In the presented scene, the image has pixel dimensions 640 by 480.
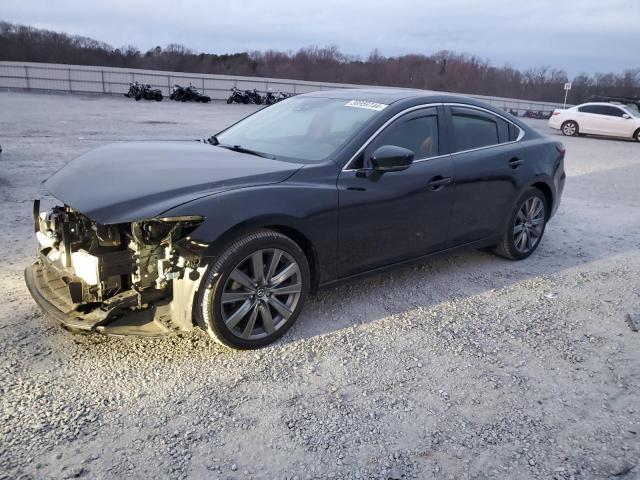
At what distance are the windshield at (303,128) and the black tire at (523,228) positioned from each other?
1991 mm

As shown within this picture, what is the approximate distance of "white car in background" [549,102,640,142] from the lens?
2108cm

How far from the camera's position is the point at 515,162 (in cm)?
509

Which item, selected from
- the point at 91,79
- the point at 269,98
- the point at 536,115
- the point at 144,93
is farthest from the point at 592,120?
the point at 91,79

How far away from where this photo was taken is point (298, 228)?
3.48 metres

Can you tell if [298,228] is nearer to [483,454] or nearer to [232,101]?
[483,454]

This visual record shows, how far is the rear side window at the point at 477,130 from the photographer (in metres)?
4.66

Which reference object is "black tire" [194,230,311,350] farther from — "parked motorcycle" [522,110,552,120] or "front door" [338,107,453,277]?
"parked motorcycle" [522,110,552,120]

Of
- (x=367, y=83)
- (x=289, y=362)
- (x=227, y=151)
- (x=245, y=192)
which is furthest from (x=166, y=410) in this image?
(x=367, y=83)

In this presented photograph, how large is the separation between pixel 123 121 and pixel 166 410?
1773cm

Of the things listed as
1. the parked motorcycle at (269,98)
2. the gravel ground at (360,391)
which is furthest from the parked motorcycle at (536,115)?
the gravel ground at (360,391)

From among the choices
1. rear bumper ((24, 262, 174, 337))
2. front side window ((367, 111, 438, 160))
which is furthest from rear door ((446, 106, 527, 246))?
rear bumper ((24, 262, 174, 337))

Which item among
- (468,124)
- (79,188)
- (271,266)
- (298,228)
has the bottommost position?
(271,266)

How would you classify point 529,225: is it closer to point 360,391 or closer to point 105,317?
point 360,391

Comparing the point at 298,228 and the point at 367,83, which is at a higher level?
the point at 367,83
